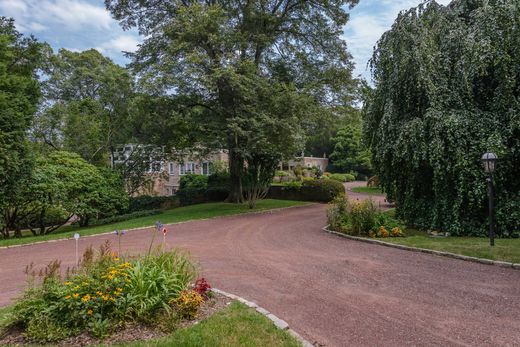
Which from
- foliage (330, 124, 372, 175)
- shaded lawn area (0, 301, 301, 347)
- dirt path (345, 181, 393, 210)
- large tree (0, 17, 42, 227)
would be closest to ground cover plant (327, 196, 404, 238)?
dirt path (345, 181, 393, 210)

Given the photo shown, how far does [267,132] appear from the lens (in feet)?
51.1

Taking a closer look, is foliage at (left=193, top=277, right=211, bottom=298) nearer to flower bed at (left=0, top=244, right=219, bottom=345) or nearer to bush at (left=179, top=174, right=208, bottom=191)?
flower bed at (left=0, top=244, right=219, bottom=345)

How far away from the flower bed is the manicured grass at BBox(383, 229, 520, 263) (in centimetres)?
632

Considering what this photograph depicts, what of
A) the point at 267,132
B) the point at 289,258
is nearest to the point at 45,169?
the point at 267,132

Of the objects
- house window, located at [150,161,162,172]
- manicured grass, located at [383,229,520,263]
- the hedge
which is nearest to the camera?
manicured grass, located at [383,229,520,263]

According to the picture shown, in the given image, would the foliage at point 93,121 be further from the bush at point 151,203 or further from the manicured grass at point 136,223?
the manicured grass at point 136,223

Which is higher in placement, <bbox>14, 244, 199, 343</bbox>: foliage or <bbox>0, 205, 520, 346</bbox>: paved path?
<bbox>14, 244, 199, 343</bbox>: foliage

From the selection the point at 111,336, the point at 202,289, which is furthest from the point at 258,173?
the point at 111,336

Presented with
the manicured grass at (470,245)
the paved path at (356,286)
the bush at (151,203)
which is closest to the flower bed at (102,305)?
the paved path at (356,286)

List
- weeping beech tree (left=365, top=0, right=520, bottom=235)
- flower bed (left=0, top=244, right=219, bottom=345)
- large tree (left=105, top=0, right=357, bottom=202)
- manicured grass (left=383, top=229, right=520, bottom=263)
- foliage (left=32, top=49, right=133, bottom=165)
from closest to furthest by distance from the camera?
flower bed (left=0, top=244, right=219, bottom=345)
manicured grass (left=383, top=229, right=520, bottom=263)
weeping beech tree (left=365, top=0, right=520, bottom=235)
large tree (left=105, top=0, right=357, bottom=202)
foliage (left=32, top=49, right=133, bottom=165)

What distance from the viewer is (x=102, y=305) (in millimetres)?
3971

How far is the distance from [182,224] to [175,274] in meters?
9.80

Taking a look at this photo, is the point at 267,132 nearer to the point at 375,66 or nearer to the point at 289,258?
the point at 375,66

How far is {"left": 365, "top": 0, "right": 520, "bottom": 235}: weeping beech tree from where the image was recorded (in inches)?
386
